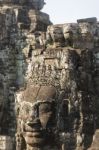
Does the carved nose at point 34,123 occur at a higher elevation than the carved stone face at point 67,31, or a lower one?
lower

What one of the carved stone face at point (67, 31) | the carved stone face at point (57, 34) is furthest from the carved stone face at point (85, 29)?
the carved stone face at point (57, 34)

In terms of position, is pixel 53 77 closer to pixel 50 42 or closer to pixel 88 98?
pixel 88 98

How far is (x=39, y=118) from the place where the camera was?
12156 millimetres

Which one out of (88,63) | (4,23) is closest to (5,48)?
(4,23)

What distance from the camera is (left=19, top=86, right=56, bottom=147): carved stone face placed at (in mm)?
12133

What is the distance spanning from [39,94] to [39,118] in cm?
62

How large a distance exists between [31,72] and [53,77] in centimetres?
59

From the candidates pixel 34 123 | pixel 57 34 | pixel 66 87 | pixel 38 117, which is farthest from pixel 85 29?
pixel 34 123

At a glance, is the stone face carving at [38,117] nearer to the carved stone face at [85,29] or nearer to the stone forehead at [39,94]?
the stone forehead at [39,94]

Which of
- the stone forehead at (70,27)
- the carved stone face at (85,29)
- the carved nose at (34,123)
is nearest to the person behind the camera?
the carved nose at (34,123)

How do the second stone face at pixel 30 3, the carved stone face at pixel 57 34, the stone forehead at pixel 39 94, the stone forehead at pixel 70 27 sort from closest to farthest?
1. the stone forehead at pixel 39 94
2. the carved stone face at pixel 57 34
3. the stone forehead at pixel 70 27
4. the second stone face at pixel 30 3

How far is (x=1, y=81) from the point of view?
23.2 meters

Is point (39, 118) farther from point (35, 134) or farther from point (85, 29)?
point (85, 29)

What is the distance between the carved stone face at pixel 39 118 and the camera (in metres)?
12.1
